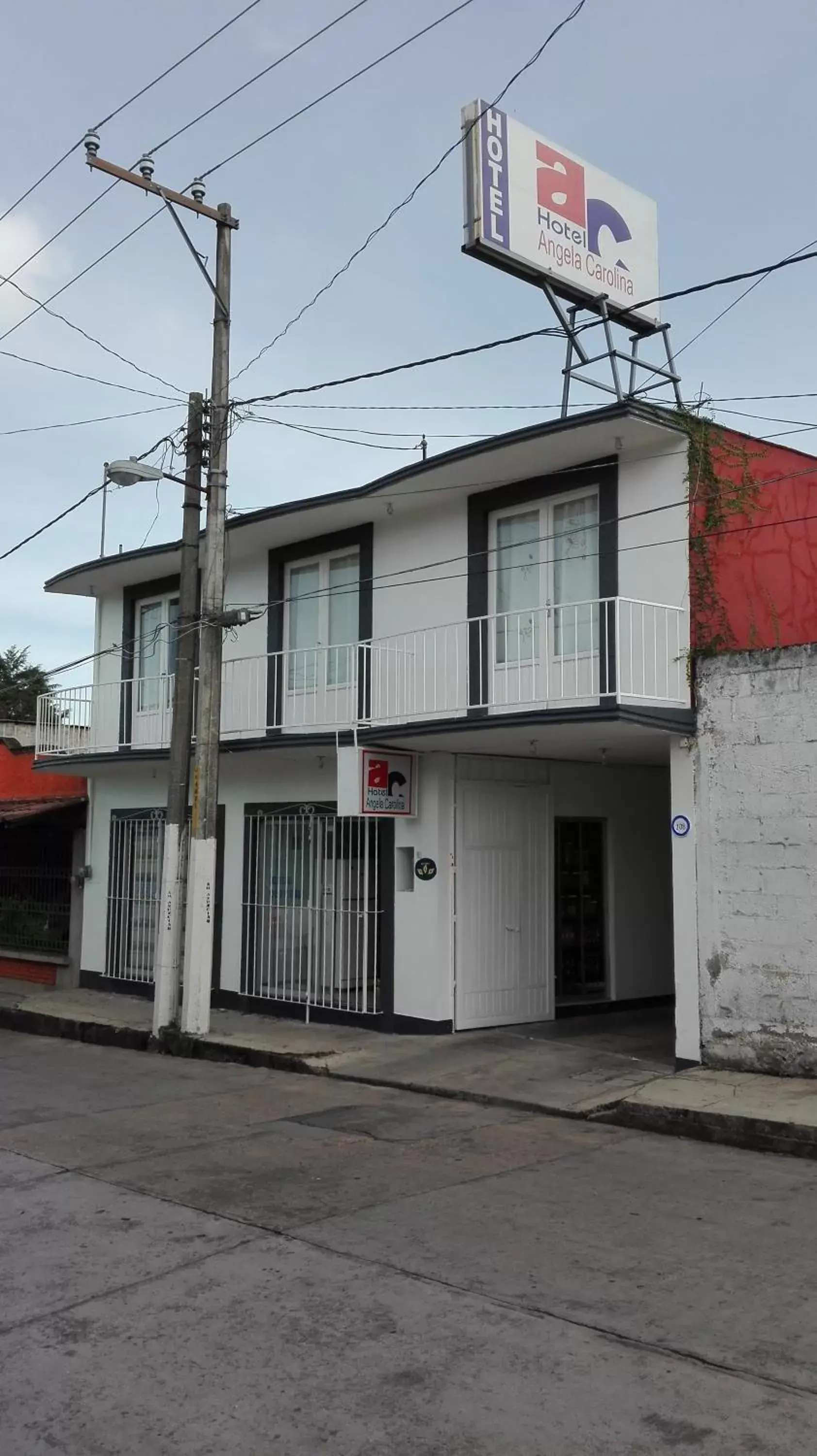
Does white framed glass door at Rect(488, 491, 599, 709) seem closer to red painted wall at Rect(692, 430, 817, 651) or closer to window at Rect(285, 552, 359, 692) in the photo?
red painted wall at Rect(692, 430, 817, 651)

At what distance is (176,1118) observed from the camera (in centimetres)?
998

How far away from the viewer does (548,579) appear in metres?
12.5

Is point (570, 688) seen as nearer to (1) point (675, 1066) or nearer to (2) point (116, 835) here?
(1) point (675, 1066)

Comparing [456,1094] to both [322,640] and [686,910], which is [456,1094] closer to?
[686,910]

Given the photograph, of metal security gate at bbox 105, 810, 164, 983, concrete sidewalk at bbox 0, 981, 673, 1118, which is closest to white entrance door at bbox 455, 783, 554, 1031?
concrete sidewalk at bbox 0, 981, 673, 1118

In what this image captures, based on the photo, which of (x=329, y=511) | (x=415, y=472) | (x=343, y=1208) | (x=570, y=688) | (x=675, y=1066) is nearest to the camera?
(x=343, y=1208)

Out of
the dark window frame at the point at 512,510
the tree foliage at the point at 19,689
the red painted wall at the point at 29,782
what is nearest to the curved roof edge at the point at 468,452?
the dark window frame at the point at 512,510

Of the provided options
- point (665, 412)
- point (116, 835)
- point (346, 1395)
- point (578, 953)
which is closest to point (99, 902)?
point (116, 835)

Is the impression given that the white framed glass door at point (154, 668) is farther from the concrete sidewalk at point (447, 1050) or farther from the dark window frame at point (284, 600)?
the concrete sidewalk at point (447, 1050)

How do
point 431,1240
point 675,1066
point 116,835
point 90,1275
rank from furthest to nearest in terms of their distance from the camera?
point 116,835
point 675,1066
point 431,1240
point 90,1275

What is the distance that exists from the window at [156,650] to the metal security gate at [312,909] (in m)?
2.73

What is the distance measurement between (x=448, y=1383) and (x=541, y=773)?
10.2 meters

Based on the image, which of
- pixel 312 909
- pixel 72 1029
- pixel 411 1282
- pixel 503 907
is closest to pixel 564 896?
pixel 503 907

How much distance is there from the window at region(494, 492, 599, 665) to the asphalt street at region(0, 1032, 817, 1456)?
483cm
